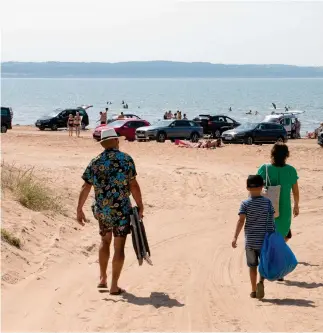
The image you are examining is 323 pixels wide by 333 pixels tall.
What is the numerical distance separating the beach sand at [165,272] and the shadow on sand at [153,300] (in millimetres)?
11

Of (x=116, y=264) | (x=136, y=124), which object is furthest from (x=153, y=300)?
(x=136, y=124)

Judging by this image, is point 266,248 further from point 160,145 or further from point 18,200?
point 160,145

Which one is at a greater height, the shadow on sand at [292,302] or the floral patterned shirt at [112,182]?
the floral patterned shirt at [112,182]

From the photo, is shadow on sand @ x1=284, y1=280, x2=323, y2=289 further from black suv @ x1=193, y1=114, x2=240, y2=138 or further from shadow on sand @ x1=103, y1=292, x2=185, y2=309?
black suv @ x1=193, y1=114, x2=240, y2=138

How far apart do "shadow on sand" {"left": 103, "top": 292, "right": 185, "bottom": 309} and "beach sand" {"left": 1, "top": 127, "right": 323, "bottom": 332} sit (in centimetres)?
1

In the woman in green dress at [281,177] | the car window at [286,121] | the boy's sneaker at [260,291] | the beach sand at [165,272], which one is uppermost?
the woman in green dress at [281,177]

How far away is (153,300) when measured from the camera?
8.76m

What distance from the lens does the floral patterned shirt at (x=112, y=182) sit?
8.74 meters

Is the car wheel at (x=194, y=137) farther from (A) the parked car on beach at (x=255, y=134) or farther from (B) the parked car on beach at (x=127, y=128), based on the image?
(B) the parked car on beach at (x=127, y=128)

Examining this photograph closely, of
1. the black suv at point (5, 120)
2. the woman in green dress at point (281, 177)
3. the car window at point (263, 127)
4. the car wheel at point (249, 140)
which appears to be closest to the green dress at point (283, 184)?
the woman in green dress at point (281, 177)

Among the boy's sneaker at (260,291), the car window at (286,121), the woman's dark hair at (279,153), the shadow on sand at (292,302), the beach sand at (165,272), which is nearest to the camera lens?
the beach sand at (165,272)

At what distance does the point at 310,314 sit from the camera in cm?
827

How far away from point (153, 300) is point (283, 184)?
232 cm

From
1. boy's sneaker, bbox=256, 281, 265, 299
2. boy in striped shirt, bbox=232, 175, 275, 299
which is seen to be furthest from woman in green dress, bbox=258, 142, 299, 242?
boy's sneaker, bbox=256, 281, 265, 299
